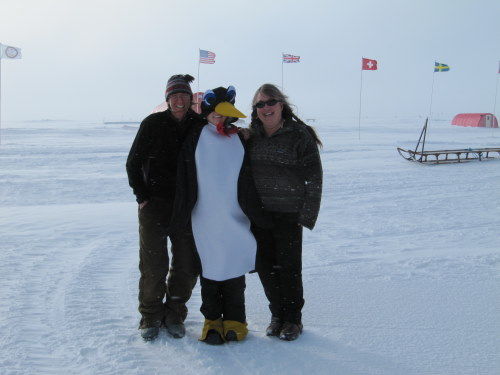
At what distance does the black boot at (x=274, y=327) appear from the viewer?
3012mm

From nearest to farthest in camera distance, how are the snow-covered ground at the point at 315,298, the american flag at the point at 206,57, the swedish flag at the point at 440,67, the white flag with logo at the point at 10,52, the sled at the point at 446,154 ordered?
1. the snow-covered ground at the point at 315,298
2. the sled at the point at 446,154
3. the white flag with logo at the point at 10,52
4. the american flag at the point at 206,57
5. the swedish flag at the point at 440,67

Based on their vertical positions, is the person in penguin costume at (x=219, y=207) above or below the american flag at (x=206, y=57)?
below

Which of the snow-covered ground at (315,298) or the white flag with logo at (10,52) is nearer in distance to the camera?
the snow-covered ground at (315,298)

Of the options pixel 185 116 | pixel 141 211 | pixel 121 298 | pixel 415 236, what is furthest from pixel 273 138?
pixel 415 236

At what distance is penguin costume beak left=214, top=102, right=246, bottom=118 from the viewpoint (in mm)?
2721

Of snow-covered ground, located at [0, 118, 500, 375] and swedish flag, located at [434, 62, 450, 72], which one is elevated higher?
swedish flag, located at [434, 62, 450, 72]

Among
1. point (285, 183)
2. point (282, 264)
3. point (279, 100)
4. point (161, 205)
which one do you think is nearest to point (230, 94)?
point (279, 100)

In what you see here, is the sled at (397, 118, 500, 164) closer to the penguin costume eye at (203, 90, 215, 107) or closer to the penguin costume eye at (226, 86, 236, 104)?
the penguin costume eye at (226, 86, 236, 104)

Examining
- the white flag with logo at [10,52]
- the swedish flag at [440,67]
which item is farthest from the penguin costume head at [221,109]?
the swedish flag at [440,67]

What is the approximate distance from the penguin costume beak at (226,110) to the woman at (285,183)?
0.18m

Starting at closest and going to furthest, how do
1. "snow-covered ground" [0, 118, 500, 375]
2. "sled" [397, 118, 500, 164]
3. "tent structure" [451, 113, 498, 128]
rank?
"snow-covered ground" [0, 118, 500, 375]
"sled" [397, 118, 500, 164]
"tent structure" [451, 113, 498, 128]

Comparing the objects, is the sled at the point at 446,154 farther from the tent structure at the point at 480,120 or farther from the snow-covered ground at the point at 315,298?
the tent structure at the point at 480,120

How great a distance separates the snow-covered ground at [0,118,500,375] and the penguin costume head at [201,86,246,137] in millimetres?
1443

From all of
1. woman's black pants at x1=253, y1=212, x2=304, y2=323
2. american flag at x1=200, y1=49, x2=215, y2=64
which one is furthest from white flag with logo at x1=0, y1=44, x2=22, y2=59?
woman's black pants at x1=253, y1=212, x2=304, y2=323
